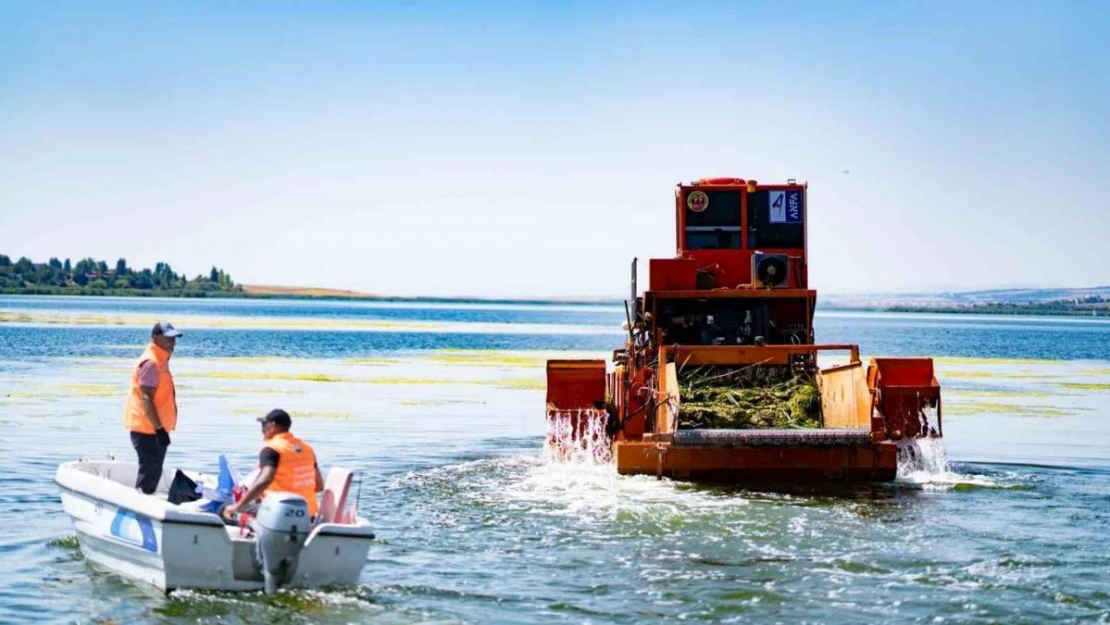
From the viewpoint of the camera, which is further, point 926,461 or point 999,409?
point 999,409

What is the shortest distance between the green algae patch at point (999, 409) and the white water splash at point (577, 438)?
41.9ft

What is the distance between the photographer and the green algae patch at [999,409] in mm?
28422

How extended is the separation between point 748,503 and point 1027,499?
354 cm

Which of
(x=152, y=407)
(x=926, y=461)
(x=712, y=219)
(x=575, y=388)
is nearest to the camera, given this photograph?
(x=152, y=407)

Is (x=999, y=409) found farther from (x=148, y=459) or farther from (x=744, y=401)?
(x=148, y=459)

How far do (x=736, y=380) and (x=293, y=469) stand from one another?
28.5 feet

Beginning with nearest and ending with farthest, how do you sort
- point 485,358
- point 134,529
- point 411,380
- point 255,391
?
point 134,529 → point 255,391 → point 411,380 → point 485,358

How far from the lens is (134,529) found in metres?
11.1

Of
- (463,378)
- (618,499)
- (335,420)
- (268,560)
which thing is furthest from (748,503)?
(463,378)

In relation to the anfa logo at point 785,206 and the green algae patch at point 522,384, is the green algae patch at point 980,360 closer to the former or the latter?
the green algae patch at point 522,384

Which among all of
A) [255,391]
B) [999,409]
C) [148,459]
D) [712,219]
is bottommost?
[999,409]

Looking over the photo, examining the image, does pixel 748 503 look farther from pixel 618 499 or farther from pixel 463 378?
pixel 463 378

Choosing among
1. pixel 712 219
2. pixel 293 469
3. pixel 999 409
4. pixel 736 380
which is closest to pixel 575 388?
pixel 736 380

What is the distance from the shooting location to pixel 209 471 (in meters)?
17.3
